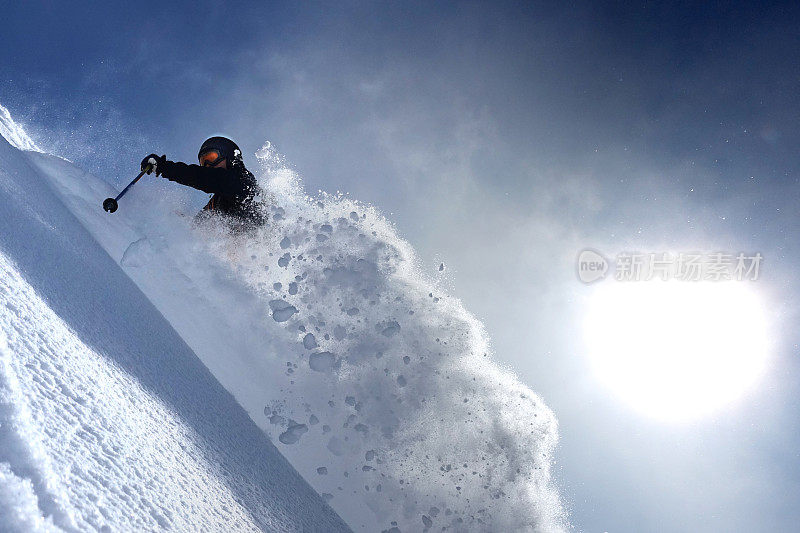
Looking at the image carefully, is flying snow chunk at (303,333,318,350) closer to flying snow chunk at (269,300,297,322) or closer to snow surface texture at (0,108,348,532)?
flying snow chunk at (269,300,297,322)

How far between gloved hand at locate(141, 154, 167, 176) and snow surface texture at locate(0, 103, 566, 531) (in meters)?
0.28

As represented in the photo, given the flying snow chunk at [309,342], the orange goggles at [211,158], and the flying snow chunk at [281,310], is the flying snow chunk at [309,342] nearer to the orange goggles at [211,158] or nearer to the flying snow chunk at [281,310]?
the flying snow chunk at [281,310]

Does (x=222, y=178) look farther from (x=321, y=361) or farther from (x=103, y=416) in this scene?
(x=103, y=416)

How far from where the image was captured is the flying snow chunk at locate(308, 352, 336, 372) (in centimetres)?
660

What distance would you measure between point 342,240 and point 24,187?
4411 millimetres

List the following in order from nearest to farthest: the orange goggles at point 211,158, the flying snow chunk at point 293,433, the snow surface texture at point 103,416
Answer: the snow surface texture at point 103,416, the flying snow chunk at point 293,433, the orange goggles at point 211,158

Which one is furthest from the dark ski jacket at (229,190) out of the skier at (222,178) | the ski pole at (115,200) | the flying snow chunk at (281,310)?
the flying snow chunk at (281,310)

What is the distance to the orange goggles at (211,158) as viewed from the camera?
27.9ft

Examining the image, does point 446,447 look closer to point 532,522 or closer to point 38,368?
point 532,522

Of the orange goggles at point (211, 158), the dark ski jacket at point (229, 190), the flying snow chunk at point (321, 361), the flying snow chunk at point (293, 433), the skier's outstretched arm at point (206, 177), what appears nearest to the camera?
the flying snow chunk at point (293, 433)

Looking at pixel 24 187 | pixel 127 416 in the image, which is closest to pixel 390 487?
pixel 127 416

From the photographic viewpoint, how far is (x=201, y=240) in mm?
7191

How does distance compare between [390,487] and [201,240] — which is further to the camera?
[201,240]

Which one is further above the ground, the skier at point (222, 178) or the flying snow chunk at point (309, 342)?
the skier at point (222, 178)
